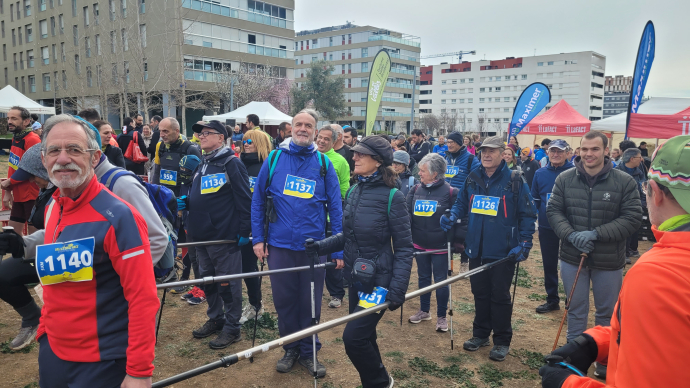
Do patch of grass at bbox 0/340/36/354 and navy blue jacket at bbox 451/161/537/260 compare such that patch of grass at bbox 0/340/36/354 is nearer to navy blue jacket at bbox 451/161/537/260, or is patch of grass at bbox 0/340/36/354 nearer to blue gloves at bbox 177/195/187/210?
blue gloves at bbox 177/195/187/210

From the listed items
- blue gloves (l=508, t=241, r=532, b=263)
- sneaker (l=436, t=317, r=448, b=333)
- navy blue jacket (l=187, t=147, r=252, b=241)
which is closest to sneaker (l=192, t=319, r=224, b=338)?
navy blue jacket (l=187, t=147, r=252, b=241)

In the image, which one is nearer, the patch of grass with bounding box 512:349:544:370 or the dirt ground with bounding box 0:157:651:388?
the dirt ground with bounding box 0:157:651:388

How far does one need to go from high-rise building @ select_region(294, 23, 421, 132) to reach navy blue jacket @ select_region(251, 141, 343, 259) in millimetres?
72369

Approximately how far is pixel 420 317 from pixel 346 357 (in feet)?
4.87

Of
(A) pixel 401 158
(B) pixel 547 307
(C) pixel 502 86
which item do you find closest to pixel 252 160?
(A) pixel 401 158

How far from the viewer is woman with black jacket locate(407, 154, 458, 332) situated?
5.43 m

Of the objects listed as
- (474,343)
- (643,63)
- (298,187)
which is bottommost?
(474,343)

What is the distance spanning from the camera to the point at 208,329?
→ 16.6 ft

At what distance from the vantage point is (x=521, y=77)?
353 feet

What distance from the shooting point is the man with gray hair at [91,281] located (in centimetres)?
207

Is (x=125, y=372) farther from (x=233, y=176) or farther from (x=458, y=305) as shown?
(x=458, y=305)

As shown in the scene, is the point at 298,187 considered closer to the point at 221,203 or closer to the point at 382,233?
the point at 221,203

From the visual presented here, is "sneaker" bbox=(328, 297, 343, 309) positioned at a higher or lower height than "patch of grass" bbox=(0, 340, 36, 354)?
lower

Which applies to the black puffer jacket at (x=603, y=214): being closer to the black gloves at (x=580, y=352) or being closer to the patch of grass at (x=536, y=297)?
the patch of grass at (x=536, y=297)
